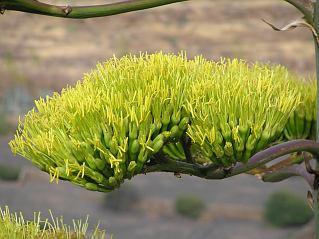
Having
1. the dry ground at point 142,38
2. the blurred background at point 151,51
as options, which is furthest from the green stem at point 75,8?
the dry ground at point 142,38

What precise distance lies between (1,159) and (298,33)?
28.3 ft

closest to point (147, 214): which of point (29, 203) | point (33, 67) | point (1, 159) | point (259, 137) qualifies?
point (29, 203)

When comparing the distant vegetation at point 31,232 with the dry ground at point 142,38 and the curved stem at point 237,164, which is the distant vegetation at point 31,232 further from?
the dry ground at point 142,38

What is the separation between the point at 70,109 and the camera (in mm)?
1481

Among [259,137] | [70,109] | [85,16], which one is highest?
[85,16]

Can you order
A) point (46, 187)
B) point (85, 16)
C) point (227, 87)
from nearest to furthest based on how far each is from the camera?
point (85, 16), point (227, 87), point (46, 187)

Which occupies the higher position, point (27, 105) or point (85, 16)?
point (85, 16)

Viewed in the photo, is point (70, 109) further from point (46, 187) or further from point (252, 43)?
point (252, 43)

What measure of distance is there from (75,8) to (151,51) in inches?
804

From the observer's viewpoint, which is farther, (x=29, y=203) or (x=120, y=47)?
(x=120, y=47)

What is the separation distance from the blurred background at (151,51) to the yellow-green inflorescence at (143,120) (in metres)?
8.78

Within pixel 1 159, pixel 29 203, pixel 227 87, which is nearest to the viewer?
pixel 227 87

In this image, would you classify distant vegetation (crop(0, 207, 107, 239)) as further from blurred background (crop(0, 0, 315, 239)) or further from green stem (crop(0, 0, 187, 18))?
blurred background (crop(0, 0, 315, 239))

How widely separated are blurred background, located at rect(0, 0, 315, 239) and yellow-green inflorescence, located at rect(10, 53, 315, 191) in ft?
28.8
